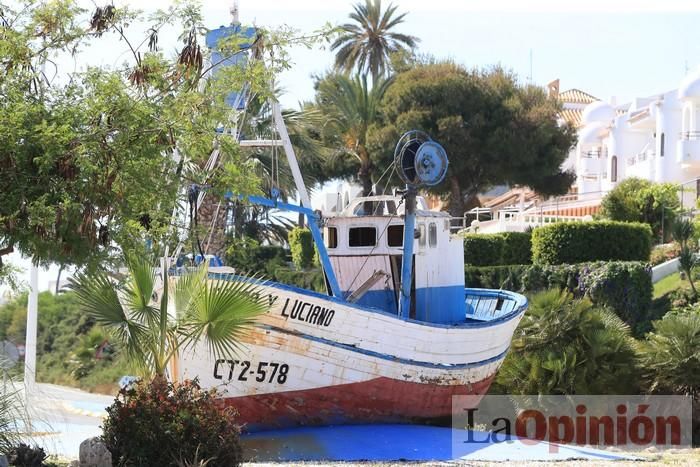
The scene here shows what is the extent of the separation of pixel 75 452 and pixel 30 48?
7.49 meters

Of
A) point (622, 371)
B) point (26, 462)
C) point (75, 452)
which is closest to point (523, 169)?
point (622, 371)

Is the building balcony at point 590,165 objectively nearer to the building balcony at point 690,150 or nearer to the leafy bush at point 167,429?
the building balcony at point 690,150

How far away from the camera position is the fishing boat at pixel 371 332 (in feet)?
53.0

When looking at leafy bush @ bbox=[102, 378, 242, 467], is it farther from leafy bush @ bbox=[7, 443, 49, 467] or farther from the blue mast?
the blue mast

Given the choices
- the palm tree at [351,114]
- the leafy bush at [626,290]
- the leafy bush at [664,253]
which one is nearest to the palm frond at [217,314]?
the leafy bush at [626,290]

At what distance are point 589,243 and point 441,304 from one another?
10.8 metres

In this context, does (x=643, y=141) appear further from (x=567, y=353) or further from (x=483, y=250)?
(x=567, y=353)

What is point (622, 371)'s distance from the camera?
1952 cm

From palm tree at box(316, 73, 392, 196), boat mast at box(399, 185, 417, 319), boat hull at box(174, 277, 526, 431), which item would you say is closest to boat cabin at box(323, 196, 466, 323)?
boat mast at box(399, 185, 417, 319)

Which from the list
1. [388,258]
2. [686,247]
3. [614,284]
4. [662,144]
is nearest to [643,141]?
[662,144]

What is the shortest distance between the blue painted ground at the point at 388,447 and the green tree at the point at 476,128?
2415cm

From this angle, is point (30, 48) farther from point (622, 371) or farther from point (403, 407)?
point (622, 371)

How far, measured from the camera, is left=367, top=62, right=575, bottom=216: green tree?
134 ft

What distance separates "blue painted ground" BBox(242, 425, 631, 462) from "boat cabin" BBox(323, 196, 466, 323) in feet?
9.69
